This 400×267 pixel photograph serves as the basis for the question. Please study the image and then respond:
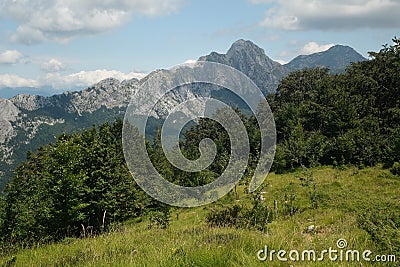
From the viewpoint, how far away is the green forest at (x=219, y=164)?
16.9 metres

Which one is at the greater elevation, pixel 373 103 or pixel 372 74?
pixel 372 74

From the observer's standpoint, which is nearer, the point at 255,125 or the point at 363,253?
the point at 363,253

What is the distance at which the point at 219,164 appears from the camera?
22.7m

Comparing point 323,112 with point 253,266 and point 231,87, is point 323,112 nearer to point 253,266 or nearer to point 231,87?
point 231,87

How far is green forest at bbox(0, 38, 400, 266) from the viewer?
55.5 feet

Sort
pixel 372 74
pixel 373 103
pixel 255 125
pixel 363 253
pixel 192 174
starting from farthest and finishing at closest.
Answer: pixel 255 125
pixel 372 74
pixel 373 103
pixel 192 174
pixel 363 253

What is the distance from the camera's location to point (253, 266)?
3.77m

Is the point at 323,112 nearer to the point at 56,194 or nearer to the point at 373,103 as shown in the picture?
the point at 373,103

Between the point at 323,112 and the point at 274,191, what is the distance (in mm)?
24420

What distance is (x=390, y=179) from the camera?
22641 mm

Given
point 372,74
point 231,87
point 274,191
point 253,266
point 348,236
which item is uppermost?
A: point 372,74

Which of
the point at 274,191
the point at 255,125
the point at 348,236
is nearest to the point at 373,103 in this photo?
the point at 255,125

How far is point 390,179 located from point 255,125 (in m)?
35.4

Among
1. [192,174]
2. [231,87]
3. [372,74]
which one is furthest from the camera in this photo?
[372,74]
